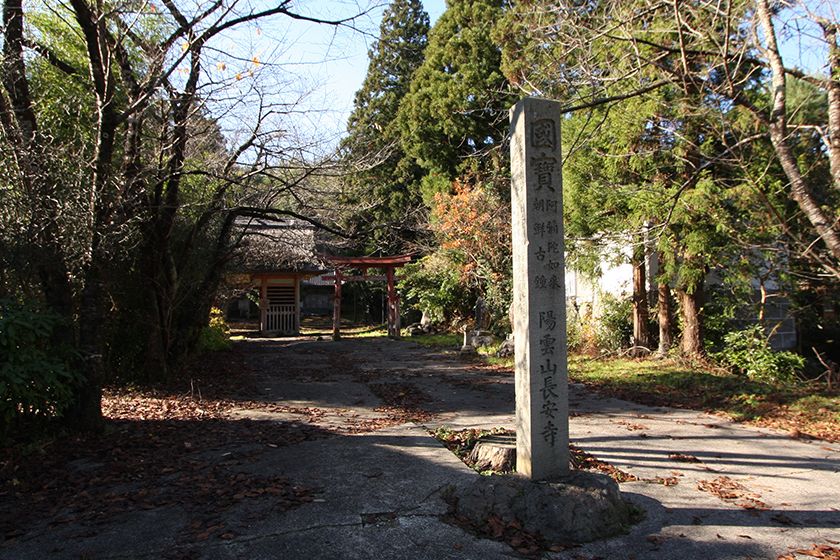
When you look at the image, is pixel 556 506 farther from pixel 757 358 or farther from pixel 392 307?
pixel 392 307

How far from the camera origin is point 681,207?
380 inches

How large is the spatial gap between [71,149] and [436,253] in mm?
13885

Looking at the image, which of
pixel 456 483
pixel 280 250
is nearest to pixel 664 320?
pixel 456 483

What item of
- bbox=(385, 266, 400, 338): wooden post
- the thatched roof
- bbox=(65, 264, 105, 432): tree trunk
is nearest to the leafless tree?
bbox=(65, 264, 105, 432): tree trunk

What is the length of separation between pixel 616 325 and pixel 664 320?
4.81 ft

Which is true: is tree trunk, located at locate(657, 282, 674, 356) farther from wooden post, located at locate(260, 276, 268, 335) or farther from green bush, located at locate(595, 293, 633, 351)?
wooden post, located at locate(260, 276, 268, 335)

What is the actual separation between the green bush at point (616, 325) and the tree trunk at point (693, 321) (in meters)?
2.01

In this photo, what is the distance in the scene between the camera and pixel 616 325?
43.1 ft

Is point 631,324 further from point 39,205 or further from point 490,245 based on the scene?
point 39,205

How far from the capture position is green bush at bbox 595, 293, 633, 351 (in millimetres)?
13109

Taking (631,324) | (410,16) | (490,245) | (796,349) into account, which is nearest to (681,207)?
(631,324)

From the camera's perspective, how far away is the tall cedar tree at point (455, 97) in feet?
66.7

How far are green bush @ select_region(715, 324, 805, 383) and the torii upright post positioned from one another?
23.3ft

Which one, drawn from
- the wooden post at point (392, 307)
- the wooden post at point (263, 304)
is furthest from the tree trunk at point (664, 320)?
the wooden post at point (263, 304)
